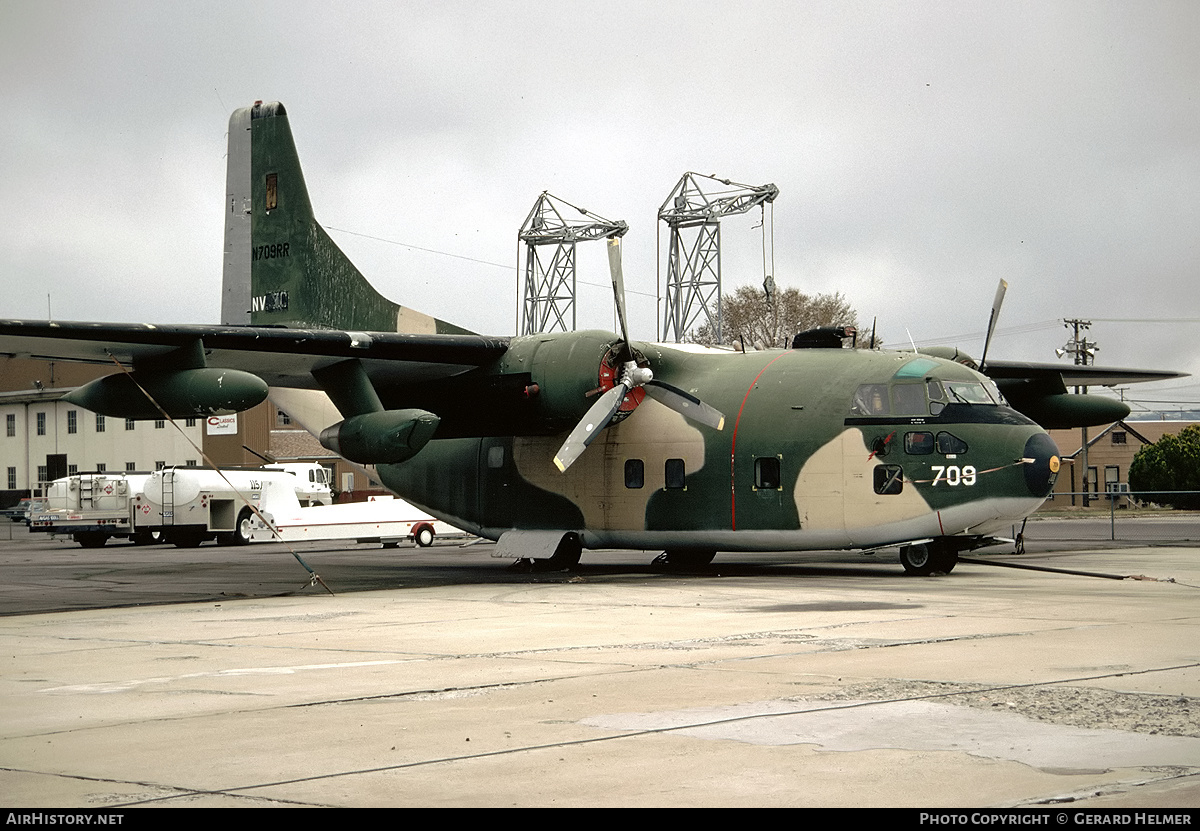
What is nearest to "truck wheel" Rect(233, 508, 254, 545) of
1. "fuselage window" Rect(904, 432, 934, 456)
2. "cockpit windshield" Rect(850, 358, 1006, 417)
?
"cockpit windshield" Rect(850, 358, 1006, 417)

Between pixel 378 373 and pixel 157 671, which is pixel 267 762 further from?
pixel 378 373

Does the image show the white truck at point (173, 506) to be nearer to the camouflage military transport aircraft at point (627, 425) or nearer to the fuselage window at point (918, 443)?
the camouflage military transport aircraft at point (627, 425)

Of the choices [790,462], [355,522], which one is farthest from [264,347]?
[355,522]

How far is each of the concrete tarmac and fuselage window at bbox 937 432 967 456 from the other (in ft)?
8.25

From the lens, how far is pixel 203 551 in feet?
113

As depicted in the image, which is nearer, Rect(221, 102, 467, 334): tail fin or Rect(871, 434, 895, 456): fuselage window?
Rect(871, 434, 895, 456): fuselage window

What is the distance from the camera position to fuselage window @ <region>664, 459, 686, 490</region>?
2152cm

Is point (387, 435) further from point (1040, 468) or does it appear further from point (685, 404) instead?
point (1040, 468)

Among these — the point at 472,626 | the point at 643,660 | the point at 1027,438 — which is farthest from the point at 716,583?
the point at 643,660

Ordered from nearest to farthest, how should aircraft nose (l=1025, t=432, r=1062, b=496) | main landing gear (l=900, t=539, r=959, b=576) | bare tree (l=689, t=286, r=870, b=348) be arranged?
aircraft nose (l=1025, t=432, r=1062, b=496)
main landing gear (l=900, t=539, r=959, b=576)
bare tree (l=689, t=286, r=870, b=348)

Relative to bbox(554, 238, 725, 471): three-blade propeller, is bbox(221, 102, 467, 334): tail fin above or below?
above

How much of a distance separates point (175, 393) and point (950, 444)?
1149cm

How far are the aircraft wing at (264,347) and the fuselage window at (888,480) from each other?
673cm

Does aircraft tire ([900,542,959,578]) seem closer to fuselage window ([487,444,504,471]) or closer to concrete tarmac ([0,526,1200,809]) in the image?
concrete tarmac ([0,526,1200,809])
